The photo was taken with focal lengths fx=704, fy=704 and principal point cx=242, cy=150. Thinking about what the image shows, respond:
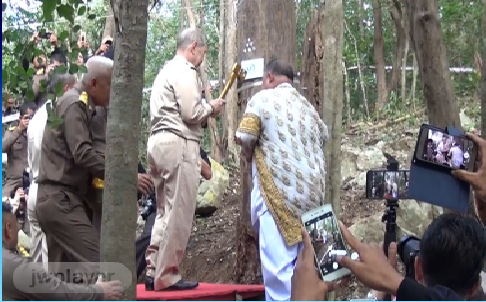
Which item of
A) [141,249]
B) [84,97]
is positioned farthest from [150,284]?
[84,97]

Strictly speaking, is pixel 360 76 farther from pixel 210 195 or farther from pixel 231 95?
pixel 210 195

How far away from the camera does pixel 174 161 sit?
4.83 m

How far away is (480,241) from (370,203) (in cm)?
718

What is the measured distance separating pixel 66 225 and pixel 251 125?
134cm

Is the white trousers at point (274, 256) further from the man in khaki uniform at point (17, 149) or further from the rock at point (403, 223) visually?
the man in khaki uniform at point (17, 149)

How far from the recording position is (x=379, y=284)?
2.08 meters

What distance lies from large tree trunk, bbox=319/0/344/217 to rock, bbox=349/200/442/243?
1812 mm

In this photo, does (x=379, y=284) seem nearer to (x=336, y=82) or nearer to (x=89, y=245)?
(x=89, y=245)

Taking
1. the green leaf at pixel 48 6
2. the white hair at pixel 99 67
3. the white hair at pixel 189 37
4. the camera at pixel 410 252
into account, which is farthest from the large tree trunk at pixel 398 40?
the green leaf at pixel 48 6

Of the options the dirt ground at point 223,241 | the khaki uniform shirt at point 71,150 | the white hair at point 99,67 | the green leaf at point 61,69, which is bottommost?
the dirt ground at point 223,241

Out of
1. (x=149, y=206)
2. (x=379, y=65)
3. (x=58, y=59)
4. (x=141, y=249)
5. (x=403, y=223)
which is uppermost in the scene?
(x=379, y=65)

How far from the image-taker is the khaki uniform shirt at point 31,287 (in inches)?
127

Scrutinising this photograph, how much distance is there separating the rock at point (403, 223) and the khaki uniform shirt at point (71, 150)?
4.06 meters

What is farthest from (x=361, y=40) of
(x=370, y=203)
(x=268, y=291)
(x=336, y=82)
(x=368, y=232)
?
(x=268, y=291)
